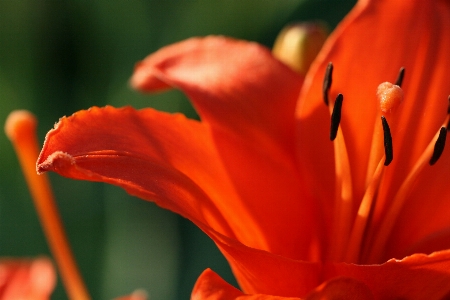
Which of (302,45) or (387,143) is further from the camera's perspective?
(302,45)

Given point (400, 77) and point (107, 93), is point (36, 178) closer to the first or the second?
point (400, 77)

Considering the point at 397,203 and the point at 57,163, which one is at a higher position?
the point at 57,163

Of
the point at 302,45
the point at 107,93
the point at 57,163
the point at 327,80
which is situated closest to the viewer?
the point at 57,163

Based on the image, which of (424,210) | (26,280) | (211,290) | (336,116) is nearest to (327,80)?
(336,116)

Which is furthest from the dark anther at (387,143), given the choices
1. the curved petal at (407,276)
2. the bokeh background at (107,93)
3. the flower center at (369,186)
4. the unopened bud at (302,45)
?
the bokeh background at (107,93)

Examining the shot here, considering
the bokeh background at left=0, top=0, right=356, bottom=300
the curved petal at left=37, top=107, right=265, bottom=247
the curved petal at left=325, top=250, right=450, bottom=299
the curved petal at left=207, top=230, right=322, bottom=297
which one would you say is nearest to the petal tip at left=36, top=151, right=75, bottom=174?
the curved petal at left=37, top=107, right=265, bottom=247

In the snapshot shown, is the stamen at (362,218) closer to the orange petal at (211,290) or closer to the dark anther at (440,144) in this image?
the dark anther at (440,144)
